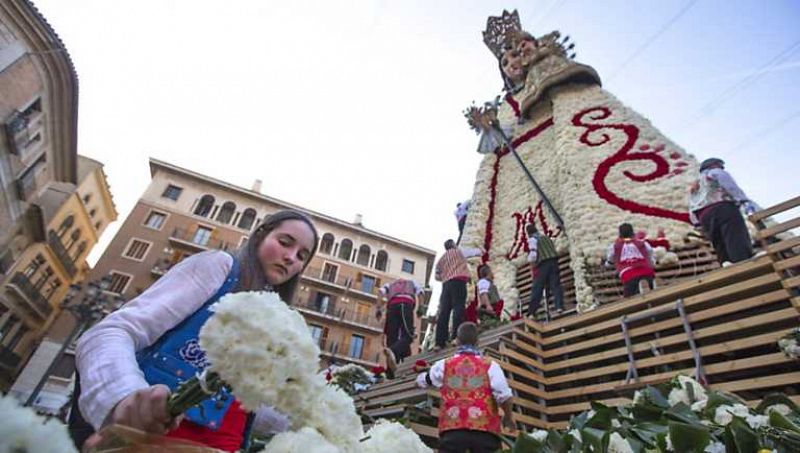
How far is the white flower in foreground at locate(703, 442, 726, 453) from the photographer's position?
1.46m

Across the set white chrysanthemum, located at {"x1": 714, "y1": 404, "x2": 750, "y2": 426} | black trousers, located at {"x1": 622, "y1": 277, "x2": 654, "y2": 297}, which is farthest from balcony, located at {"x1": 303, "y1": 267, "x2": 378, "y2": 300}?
white chrysanthemum, located at {"x1": 714, "y1": 404, "x2": 750, "y2": 426}

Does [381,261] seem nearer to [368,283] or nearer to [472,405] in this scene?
[368,283]

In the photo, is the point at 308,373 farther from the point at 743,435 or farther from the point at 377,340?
the point at 377,340

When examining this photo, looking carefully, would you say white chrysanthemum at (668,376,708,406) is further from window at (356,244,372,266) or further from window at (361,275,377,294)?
window at (356,244,372,266)

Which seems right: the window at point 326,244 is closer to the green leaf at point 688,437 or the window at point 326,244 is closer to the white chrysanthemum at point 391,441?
the green leaf at point 688,437

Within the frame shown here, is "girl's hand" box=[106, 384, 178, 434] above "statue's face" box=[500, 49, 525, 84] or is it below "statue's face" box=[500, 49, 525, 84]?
below

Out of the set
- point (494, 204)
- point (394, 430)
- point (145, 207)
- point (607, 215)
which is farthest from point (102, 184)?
point (394, 430)

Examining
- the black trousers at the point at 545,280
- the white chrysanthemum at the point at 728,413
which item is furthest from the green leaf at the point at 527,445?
the black trousers at the point at 545,280

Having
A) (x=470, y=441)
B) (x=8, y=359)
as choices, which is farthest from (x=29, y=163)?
(x=470, y=441)

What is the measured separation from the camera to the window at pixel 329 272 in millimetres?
28859

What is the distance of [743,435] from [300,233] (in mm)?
1810

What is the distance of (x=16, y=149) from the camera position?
15.3 m

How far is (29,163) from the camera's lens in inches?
665

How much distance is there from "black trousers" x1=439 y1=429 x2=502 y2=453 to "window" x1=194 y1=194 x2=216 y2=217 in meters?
29.0
